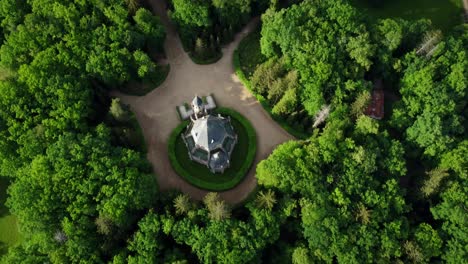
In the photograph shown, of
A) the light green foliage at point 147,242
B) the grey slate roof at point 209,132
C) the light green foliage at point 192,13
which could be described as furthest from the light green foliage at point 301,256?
the light green foliage at point 192,13

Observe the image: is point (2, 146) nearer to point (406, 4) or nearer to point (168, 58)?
point (168, 58)

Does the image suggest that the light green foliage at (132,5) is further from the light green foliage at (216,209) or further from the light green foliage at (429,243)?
the light green foliage at (429,243)

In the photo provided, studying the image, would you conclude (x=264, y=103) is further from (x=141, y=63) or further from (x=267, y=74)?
(x=141, y=63)

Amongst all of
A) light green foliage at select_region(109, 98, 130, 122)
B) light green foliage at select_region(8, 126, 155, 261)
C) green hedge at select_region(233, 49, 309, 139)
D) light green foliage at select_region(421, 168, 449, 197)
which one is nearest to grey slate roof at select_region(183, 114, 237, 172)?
green hedge at select_region(233, 49, 309, 139)

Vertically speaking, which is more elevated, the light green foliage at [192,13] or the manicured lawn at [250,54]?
the light green foliage at [192,13]

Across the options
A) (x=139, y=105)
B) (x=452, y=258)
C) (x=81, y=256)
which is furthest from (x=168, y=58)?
(x=452, y=258)

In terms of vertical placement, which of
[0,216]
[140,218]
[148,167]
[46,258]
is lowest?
[0,216]

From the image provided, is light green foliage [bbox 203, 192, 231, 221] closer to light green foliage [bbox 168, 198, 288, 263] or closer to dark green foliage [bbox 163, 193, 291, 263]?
dark green foliage [bbox 163, 193, 291, 263]
